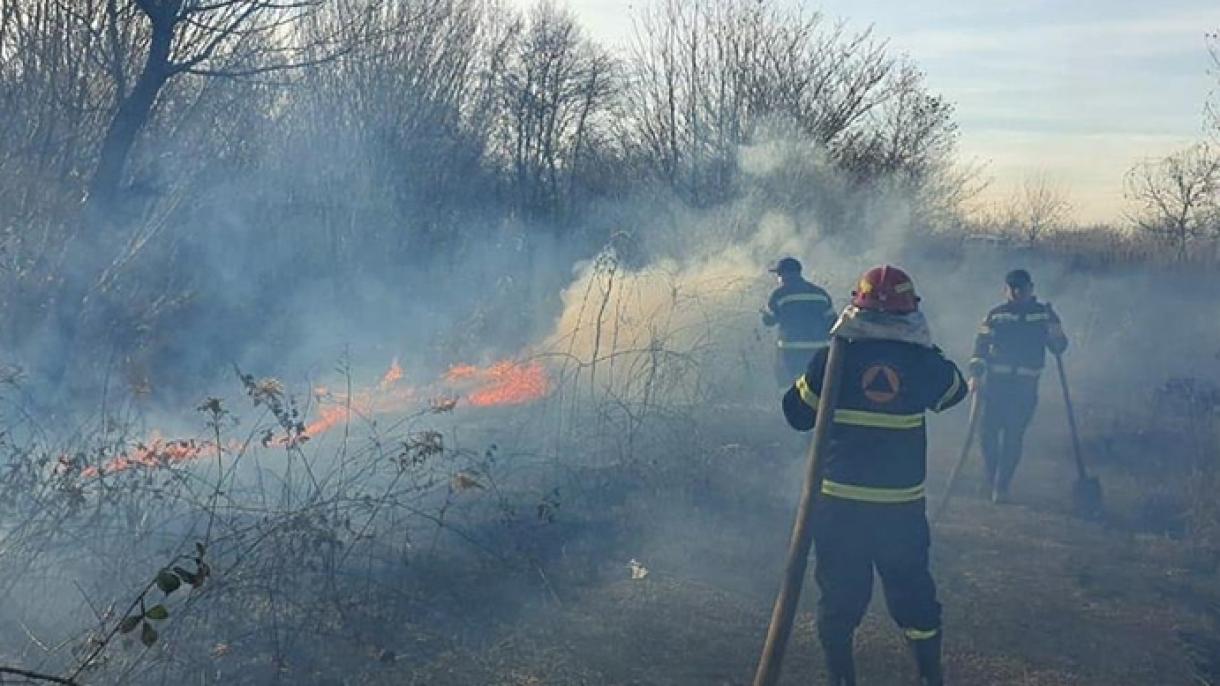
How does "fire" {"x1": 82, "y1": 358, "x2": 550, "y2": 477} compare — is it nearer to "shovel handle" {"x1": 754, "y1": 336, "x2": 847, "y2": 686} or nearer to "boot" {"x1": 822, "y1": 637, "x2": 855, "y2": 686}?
"boot" {"x1": 822, "y1": 637, "x2": 855, "y2": 686}

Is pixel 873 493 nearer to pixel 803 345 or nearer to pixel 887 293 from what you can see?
pixel 887 293

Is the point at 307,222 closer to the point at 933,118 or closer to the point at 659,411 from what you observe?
the point at 659,411

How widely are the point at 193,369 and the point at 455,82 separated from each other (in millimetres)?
9162

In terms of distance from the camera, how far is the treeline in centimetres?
751

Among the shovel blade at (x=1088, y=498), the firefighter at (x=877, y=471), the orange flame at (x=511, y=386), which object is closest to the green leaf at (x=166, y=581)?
the firefighter at (x=877, y=471)

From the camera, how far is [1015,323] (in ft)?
29.1

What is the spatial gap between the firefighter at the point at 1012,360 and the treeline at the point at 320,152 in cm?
543

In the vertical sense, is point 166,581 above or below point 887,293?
below

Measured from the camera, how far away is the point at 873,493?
4.66m

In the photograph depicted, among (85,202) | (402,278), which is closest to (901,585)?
(85,202)

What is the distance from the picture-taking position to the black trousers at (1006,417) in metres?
8.96

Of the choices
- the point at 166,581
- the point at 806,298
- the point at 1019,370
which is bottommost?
the point at 1019,370

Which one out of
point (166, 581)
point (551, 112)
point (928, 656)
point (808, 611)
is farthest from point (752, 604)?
point (551, 112)

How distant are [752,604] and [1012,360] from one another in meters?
3.91
